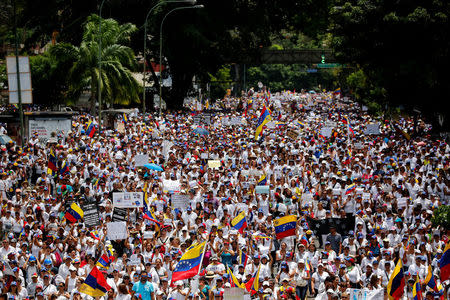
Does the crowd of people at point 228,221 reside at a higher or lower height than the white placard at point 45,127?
lower

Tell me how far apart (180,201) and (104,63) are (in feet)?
79.7

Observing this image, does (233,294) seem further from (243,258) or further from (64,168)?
(64,168)

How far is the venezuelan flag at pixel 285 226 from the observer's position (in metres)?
15.5

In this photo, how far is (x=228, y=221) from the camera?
54.5ft

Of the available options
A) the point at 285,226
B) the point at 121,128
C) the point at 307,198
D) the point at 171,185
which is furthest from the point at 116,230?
the point at 121,128

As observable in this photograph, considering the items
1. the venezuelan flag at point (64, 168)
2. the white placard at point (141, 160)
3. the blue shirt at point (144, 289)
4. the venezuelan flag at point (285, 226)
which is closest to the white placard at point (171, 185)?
the white placard at point (141, 160)

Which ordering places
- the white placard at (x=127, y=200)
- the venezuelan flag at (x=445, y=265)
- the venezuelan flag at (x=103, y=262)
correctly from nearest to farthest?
the venezuelan flag at (x=445, y=265) < the venezuelan flag at (x=103, y=262) < the white placard at (x=127, y=200)

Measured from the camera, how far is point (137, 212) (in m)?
18.0

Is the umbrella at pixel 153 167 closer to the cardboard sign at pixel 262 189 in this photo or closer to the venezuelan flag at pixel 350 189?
the cardboard sign at pixel 262 189

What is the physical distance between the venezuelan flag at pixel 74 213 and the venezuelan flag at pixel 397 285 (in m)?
7.40

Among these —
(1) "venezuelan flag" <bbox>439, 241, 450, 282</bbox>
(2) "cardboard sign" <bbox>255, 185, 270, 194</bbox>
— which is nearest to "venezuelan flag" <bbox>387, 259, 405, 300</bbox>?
(1) "venezuelan flag" <bbox>439, 241, 450, 282</bbox>

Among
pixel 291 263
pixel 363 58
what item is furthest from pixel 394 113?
pixel 291 263

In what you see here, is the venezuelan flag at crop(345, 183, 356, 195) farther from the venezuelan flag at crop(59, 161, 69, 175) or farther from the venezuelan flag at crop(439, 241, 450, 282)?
the venezuelan flag at crop(59, 161, 69, 175)

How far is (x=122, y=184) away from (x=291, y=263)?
7201 mm
